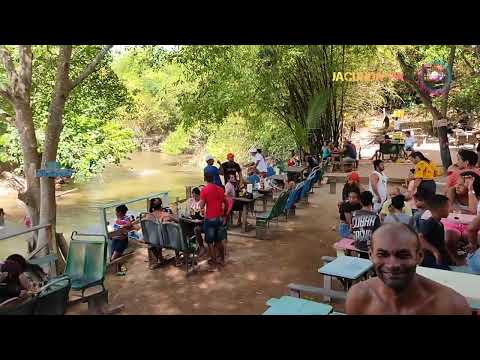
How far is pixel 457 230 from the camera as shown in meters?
4.91

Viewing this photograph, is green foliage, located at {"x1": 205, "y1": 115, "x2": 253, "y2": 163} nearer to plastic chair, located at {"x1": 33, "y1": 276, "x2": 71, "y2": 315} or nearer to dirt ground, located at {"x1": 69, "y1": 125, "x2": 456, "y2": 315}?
dirt ground, located at {"x1": 69, "y1": 125, "x2": 456, "y2": 315}

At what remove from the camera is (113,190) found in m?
23.6

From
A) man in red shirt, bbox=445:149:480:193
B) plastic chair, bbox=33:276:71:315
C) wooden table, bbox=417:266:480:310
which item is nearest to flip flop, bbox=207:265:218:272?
plastic chair, bbox=33:276:71:315

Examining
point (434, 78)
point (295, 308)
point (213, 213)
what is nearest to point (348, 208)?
point (213, 213)

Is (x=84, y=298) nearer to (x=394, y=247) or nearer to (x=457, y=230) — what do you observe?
(x=457, y=230)

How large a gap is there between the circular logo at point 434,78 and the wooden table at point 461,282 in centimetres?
863

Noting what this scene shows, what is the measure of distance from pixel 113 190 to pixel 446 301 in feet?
75.0

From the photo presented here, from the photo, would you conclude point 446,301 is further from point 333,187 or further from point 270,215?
point 333,187

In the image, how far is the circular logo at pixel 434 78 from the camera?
1141 cm
